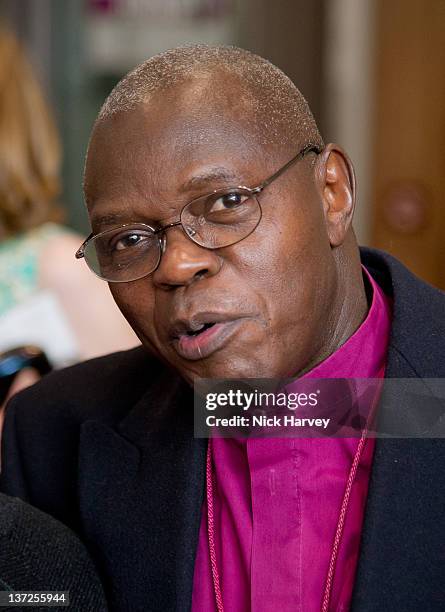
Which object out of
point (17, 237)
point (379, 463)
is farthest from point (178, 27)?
point (379, 463)

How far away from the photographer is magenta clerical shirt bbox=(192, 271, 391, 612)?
1.27 meters

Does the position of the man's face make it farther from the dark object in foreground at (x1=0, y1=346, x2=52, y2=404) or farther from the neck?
the dark object in foreground at (x1=0, y1=346, x2=52, y2=404)

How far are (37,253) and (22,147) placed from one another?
30 cm

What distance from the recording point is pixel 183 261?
1.20 meters

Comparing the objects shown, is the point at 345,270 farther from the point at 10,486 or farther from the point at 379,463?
the point at 10,486

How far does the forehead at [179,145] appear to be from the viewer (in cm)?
120

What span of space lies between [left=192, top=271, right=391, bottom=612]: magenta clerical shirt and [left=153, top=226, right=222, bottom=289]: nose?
223 mm

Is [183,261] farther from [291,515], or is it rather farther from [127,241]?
[291,515]

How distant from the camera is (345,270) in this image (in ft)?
4.43

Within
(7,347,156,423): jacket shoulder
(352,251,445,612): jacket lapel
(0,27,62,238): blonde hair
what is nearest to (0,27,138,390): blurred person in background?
(0,27,62,238): blonde hair

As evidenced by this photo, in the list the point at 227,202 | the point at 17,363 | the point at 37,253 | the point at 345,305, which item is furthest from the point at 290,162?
the point at 37,253

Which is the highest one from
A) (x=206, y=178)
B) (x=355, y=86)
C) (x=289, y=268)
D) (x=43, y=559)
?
(x=206, y=178)

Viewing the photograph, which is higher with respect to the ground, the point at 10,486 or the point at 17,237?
the point at 10,486

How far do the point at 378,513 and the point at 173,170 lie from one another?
472 millimetres
